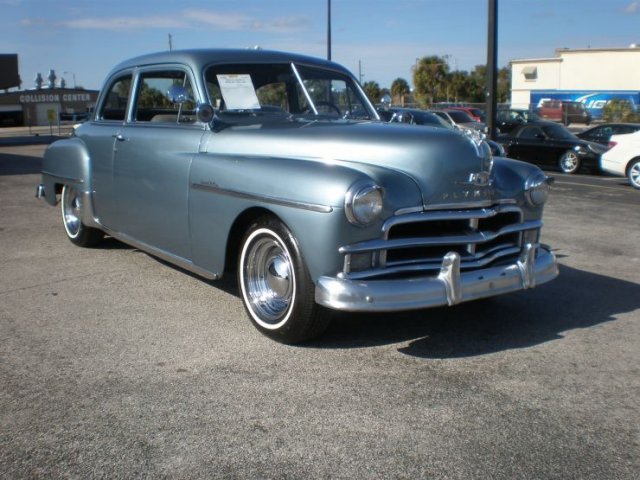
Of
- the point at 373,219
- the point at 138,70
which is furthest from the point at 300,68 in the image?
the point at 373,219

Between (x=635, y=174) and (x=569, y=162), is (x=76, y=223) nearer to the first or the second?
(x=635, y=174)

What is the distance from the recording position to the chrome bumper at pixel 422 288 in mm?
3645

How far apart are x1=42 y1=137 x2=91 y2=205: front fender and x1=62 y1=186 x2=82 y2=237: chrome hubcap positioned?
12cm

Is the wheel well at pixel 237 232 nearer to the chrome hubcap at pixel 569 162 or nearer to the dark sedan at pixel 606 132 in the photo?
the chrome hubcap at pixel 569 162

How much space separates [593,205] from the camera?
1048 cm

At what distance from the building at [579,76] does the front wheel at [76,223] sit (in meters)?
46.3

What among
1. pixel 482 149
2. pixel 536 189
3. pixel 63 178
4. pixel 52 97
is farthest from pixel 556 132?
pixel 52 97

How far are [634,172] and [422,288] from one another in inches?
436

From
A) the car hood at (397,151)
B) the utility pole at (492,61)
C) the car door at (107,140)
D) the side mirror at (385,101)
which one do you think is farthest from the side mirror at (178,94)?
the utility pole at (492,61)

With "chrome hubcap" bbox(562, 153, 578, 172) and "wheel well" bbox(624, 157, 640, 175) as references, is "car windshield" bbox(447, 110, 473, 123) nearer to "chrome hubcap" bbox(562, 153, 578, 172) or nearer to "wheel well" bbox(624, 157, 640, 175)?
"chrome hubcap" bbox(562, 153, 578, 172)

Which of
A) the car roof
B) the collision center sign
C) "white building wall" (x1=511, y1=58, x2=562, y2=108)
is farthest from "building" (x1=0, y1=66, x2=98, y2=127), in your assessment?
the car roof

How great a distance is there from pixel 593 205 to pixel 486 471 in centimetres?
855

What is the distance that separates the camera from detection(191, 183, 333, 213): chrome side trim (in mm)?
3745

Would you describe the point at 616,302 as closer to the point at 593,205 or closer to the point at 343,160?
the point at 343,160
